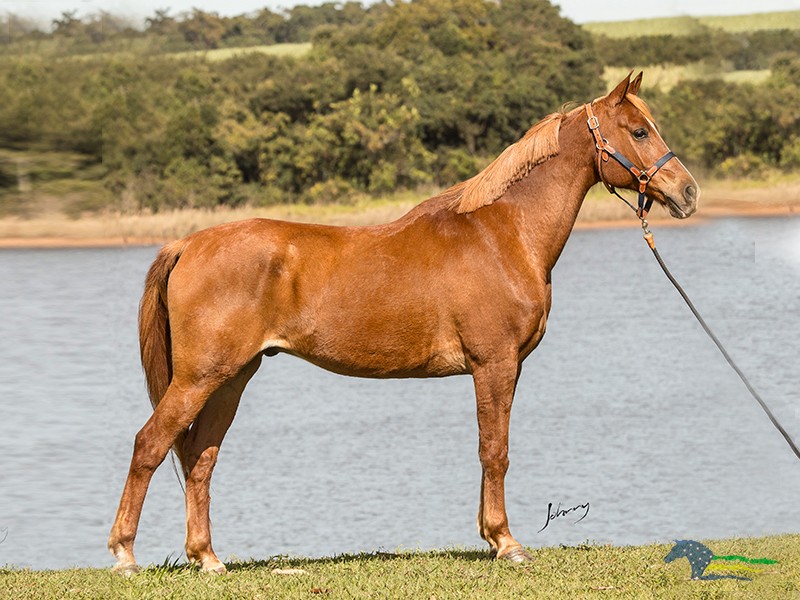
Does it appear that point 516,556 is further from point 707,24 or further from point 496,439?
point 707,24

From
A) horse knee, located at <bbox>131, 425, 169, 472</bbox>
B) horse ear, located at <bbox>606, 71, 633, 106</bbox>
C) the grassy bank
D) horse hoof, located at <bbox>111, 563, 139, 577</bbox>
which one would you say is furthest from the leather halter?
the grassy bank

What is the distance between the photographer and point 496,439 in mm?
6355

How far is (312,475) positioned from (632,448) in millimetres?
3801

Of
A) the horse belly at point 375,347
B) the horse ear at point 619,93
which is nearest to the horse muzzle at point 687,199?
the horse ear at point 619,93

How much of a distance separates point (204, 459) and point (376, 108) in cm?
3388

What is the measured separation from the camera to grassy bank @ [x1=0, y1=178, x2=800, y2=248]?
1092 inches

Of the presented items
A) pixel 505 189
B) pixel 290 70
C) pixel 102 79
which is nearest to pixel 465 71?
pixel 290 70

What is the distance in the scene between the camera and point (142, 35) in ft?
142

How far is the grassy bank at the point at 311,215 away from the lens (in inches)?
1092

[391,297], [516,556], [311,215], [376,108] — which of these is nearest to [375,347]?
[391,297]

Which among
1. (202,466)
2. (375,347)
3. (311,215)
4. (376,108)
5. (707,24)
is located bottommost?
(311,215)

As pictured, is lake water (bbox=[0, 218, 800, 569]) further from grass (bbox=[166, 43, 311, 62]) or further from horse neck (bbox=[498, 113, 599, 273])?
grass (bbox=[166, 43, 311, 62])

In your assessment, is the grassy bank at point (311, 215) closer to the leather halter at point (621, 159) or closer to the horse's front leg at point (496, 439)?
the leather halter at point (621, 159)

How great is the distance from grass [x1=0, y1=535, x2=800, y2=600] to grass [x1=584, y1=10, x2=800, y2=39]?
36438 mm
